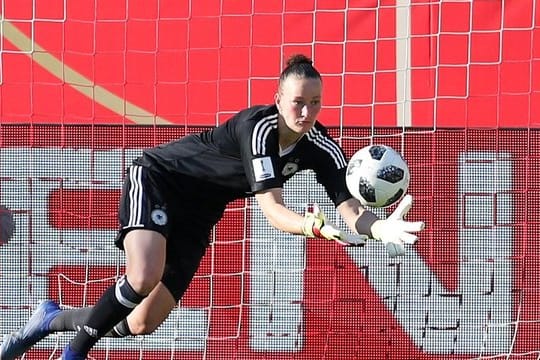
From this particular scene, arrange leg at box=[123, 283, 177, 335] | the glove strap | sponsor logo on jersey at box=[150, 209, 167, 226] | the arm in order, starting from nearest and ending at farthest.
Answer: the arm → the glove strap → sponsor logo on jersey at box=[150, 209, 167, 226] → leg at box=[123, 283, 177, 335]

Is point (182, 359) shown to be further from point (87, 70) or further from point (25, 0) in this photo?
point (25, 0)

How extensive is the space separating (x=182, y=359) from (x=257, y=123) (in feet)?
8.21

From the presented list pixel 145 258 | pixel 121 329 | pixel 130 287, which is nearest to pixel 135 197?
pixel 145 258

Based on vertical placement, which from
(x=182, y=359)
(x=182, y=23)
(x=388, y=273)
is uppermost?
(x=182, y=23)

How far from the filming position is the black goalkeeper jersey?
15.7ft

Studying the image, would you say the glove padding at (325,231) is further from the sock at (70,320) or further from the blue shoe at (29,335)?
the blue shoe at (29,335)

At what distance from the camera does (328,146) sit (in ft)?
16.6

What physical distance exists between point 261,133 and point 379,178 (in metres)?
0.55

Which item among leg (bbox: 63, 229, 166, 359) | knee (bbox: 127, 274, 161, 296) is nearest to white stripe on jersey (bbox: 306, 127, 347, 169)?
leg (bbox: 63, 229, 166, 359)

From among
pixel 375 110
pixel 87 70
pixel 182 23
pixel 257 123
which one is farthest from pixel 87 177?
pixel 257 123

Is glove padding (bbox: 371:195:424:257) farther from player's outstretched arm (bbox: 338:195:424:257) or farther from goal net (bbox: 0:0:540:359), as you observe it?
goal net (bbox: 0:0:540:359)

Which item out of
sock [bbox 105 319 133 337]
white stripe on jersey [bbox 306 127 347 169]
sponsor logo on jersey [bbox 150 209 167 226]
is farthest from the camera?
sock [bbox 105 319 133 337]

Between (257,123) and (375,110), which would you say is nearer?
(257,123)

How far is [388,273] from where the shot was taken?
678 centimetres
